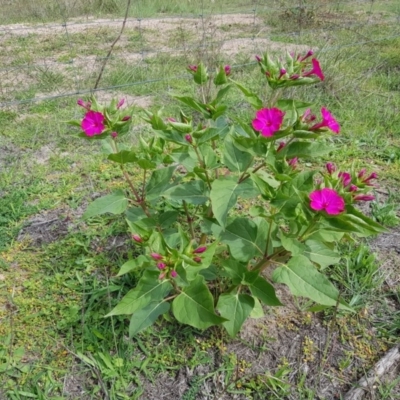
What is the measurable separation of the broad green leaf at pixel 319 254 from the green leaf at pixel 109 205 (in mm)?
731

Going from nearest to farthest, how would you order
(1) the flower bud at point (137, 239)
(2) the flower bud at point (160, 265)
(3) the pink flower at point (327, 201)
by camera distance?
1. (3) the pink flower at point (327, 201)
2. (2) the flower bud at point (160, 265)
3. (1) the flower bud at point (137, 239)

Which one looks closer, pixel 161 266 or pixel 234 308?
pixel 161 266

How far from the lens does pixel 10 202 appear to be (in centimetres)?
264

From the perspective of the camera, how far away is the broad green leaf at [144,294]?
4.60ft

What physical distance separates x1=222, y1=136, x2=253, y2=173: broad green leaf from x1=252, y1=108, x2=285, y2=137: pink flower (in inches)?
9.8

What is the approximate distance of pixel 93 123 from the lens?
4.74ft

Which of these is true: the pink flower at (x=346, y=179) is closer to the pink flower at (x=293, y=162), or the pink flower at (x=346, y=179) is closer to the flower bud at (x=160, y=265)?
the pink flower at (x=293, y=162)

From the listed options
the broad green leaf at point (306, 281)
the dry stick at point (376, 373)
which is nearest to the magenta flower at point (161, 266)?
the broad green leaf at point (306, 281)

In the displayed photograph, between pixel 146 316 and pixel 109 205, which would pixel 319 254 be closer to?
pixel 146 316

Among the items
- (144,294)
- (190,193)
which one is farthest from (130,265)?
(190,193)

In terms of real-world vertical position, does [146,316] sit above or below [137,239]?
below

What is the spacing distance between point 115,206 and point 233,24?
23.7 feet

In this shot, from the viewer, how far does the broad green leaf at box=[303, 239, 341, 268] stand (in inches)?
60.6

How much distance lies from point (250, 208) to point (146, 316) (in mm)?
536
